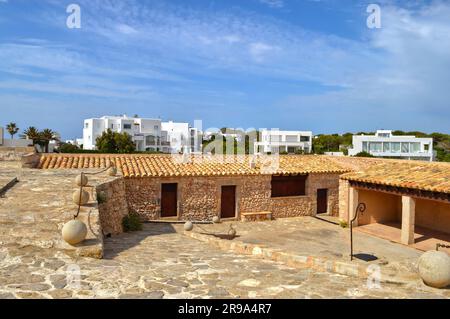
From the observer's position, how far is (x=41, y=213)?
798 centimetres

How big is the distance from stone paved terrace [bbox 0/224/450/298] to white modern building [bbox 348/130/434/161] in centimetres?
5707

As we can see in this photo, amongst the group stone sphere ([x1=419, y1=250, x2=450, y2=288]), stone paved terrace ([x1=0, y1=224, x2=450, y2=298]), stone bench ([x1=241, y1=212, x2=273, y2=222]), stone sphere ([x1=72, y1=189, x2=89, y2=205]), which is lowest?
stone bench ([x1=241, y1=212, x2=273, y2=222])

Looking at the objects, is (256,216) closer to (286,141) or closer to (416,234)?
(416,234)

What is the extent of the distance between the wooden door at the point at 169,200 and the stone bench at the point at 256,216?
3700mm

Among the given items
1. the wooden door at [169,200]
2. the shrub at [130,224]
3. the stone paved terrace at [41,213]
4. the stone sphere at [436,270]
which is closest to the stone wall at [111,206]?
the shrub at [130,224]

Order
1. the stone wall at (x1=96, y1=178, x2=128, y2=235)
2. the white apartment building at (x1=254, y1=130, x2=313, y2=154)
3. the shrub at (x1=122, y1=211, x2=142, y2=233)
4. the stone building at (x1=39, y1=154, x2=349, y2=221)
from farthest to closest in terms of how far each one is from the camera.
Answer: the white apartment building at (x1=254, y1=130, x2=313, y2=154) < the stone building at (x1=39, y1=154, x2=349, y2=221) < the shrub at (x1=122, y1=211, x2=142, y2=233) < the stone wall at (x1=96, y1=178, x2=128, y2=235)

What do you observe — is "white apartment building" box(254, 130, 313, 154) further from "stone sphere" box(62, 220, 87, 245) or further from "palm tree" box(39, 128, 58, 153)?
"stone sphere" box(62, 220, 87, 245)

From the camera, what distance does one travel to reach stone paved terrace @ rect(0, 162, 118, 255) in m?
6.55

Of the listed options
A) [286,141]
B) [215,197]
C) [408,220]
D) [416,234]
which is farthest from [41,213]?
[286,141]

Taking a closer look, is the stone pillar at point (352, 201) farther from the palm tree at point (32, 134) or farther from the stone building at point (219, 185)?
the palm tree at point (32, 134)

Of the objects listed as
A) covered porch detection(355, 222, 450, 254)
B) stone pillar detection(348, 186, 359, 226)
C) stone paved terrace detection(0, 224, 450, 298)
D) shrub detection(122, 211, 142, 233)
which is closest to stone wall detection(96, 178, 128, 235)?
shrub detection(122, 211, 142, 233)

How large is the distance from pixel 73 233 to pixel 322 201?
18321 millimetres

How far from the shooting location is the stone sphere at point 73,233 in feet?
20.6
